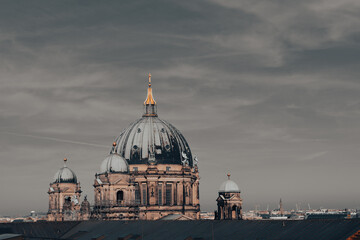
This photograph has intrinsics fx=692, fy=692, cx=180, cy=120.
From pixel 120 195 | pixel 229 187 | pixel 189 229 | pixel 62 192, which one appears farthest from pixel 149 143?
pixel 189 229

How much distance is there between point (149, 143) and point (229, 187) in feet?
77.4

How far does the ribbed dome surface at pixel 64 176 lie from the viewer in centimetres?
18088

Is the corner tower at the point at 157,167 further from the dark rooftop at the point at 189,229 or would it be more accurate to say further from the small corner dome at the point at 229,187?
the dark rooftop at the point at 189,229

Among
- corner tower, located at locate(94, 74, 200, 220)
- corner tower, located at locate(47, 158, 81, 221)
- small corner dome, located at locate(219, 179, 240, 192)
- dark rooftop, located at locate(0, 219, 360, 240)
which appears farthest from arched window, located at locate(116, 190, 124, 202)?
small corner dome, located at locate(219, 179, 240, 192)

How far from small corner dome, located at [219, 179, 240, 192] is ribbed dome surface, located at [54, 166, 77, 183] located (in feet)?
129

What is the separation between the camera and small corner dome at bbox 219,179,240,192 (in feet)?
566

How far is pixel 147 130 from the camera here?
7082 inches

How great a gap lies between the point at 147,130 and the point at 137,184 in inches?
559

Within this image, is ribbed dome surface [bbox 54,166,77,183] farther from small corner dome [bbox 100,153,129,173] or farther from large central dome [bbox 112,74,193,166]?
small corner dome [bbox 100,153,129,173]

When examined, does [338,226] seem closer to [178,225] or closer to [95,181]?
[178,225]

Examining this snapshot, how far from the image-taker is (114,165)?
16262 centimetres

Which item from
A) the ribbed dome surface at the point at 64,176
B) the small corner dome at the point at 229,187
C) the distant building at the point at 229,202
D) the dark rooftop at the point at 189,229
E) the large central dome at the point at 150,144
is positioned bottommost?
the dark rooftop at the point at 189,229

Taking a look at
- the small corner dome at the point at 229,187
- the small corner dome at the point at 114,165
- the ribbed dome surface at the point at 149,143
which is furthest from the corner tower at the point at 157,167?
the small corner dome at the point at 229,187

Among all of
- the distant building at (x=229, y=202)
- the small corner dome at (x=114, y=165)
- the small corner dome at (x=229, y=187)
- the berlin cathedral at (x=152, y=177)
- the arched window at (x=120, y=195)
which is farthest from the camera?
the berlin cathedral at (x=152, y=177)
